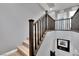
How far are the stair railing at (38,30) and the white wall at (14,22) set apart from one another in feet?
0.27

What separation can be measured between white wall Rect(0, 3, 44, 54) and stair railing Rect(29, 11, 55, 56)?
0.27ft

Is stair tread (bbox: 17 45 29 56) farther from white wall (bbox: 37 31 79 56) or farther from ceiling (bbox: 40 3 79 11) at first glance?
ceiling (bbox: 40 3 79 11)

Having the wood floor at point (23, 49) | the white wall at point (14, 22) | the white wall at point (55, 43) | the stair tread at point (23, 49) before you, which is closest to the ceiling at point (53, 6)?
the white wall at point (14, 22)

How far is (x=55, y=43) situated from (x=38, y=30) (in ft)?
1.19

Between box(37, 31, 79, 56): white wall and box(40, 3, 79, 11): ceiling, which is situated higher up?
box(40, 3, 79, 11): ceiling

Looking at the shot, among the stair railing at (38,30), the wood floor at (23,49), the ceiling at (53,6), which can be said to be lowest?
the wood floor at (23,49)

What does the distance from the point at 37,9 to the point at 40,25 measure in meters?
0.28

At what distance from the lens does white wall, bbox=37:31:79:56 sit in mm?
1658

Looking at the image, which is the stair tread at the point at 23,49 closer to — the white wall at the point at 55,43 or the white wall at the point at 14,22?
the white wall at the point at 14,22

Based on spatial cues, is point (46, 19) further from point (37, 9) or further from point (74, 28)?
point (74, 28)

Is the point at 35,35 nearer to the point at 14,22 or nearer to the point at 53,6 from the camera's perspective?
the point at 14,22

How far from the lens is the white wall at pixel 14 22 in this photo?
1674 millimetres

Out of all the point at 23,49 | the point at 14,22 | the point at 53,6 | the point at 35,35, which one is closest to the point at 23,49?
the point at 23,49

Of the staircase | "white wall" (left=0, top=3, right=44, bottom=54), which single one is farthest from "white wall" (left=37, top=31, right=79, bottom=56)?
"white wall" (left=0, top=3, right=44, bottom=54)
